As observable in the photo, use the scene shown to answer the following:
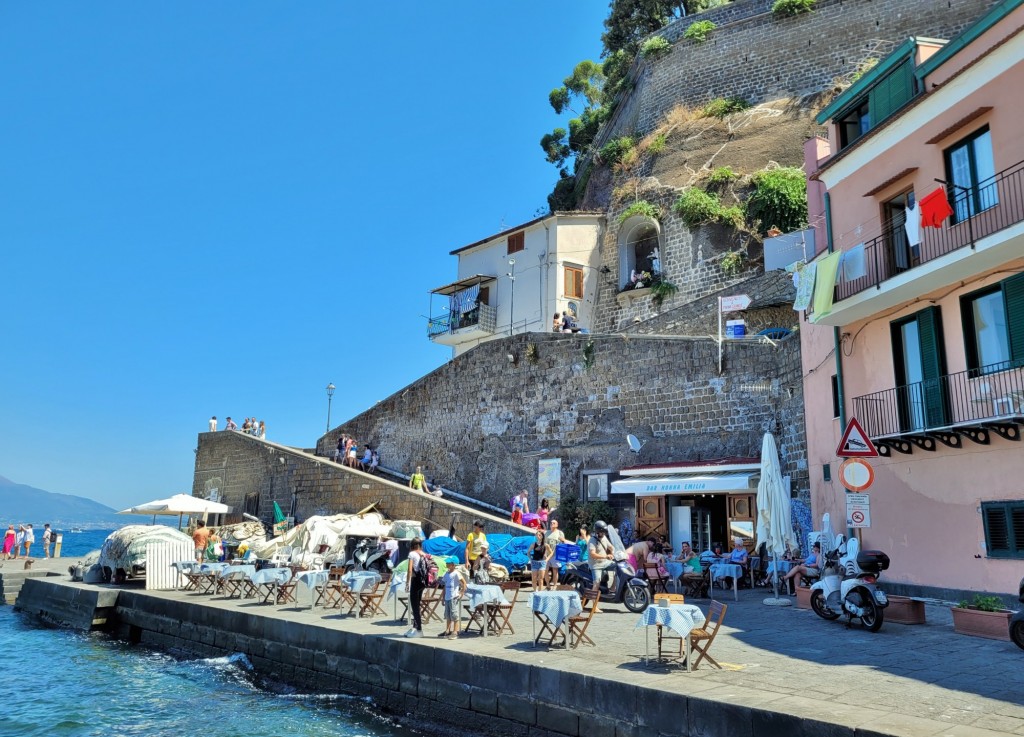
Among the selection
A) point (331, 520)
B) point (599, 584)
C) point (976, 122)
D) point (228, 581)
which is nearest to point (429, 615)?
point (599, 584)

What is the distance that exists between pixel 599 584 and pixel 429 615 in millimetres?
2630

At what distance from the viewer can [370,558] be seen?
1697 cm

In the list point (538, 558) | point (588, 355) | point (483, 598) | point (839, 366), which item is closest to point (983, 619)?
point (483, 598)

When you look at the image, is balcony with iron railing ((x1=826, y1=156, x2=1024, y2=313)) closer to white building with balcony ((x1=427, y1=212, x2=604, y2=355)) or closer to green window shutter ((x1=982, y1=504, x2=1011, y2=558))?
green window shutter ((x1=982, y1=504, x2=1011, y2=558))

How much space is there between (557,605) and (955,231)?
28.2 ft

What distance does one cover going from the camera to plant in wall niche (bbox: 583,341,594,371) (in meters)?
22.0

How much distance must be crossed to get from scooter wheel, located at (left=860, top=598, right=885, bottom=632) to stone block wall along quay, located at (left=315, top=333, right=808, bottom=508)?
6.58m

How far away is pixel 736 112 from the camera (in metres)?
33.5

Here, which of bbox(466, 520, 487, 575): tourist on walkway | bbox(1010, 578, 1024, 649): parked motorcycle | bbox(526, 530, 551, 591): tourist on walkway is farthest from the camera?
bbox(466, 520, 487, 575): tourist on walkway

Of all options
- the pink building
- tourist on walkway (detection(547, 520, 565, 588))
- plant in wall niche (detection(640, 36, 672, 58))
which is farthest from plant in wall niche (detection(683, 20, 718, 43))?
tourist on walkway (detection(547, 520, 565, 588))

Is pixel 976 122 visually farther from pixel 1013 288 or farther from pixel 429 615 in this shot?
pixel 429 615

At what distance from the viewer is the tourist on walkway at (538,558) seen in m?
13.3

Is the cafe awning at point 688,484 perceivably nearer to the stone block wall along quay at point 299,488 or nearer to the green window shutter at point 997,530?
the stone block wall along quay at point 299,488

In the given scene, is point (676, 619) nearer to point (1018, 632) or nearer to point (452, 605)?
point (452, 605)
